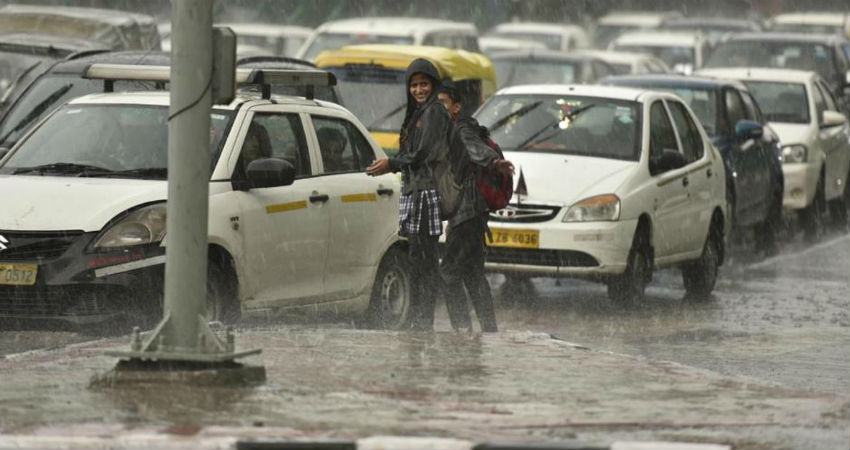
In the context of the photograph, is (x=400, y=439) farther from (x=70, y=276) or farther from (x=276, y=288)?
(x=276, y=288)

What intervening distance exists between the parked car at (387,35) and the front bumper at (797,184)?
8.08 m

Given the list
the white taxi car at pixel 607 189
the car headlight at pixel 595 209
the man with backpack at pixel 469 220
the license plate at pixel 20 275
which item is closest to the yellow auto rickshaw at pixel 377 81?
the white taxi car at pixel 607 189

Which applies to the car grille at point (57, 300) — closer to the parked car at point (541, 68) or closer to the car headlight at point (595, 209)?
the car headlight at point (595, 209)

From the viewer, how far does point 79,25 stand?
2494cm

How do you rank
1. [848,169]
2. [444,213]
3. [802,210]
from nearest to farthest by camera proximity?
[444,213] → [802,210] → [848,169]

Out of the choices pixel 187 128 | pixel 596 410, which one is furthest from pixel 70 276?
pixel 596 410

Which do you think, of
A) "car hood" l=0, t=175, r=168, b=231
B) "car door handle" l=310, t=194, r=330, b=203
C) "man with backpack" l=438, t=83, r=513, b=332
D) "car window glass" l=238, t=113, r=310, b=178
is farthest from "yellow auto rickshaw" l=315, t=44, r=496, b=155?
"car hood" l=0, t=175, r=168, b=231

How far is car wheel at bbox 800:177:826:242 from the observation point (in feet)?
77.3

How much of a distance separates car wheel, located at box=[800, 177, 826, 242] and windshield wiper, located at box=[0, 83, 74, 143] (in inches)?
410

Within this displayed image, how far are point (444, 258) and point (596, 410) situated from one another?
370 centimetres

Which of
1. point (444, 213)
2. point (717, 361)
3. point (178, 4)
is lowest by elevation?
point (717, 361)

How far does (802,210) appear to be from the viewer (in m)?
23.6

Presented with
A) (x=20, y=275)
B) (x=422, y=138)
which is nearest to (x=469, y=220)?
(x=422, y=138)

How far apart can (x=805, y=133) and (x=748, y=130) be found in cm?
375
